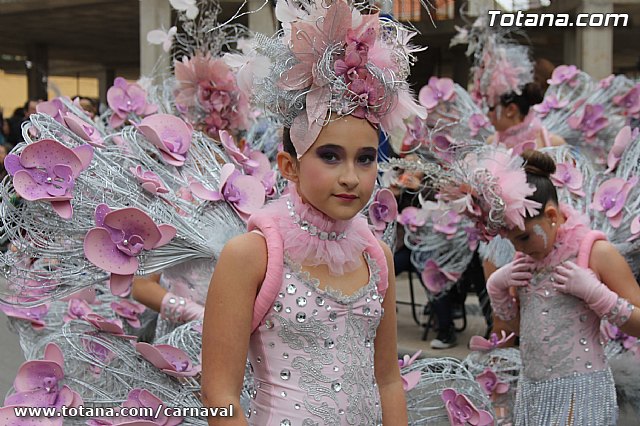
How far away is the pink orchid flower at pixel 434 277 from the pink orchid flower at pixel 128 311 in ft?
7.36

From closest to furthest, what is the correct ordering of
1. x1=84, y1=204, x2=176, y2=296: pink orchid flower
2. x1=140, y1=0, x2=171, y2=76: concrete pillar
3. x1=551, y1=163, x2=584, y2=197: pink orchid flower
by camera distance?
x1=84, y1=204, x2=176, y2=296: pink orchid flower, x1=551, y1=163, x2=584, y2=197: pink orchid flower, x1=140, y1=0, x2=171, y2=76: concrete pillar

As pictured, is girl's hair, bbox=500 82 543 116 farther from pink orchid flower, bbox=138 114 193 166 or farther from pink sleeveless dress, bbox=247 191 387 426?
pink sleeveless dress, bbox=247 191 387 426

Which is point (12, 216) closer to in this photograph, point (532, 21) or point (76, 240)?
point (76, 240)

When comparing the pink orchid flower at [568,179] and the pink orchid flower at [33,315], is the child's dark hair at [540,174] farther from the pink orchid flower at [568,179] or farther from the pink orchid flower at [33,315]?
the pink orchid flower at [33,315]

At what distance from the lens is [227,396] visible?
1.92m

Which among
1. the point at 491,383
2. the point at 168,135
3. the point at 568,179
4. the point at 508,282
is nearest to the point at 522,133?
the point at 568,179

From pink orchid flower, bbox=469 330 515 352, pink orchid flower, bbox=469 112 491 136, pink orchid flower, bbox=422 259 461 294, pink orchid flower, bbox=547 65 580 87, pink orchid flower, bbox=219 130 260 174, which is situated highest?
pink orchid flower, bbox=547 65 580 87

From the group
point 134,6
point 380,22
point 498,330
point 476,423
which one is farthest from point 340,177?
point 134,6

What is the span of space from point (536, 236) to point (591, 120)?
2859 millimetres

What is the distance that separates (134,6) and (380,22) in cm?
1558

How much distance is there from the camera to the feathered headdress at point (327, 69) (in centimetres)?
200

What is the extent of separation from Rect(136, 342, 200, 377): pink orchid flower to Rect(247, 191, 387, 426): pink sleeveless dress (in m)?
0.65

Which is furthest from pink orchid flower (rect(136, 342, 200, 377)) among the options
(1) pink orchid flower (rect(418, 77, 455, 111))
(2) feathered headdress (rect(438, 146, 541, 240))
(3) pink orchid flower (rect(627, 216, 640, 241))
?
(1) pink orchid flower (rect(418, 77, 455, 111))

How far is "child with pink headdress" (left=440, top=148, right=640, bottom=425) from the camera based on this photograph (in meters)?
2.96
